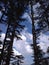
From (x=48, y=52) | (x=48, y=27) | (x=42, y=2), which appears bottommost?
(x=48, y=52)

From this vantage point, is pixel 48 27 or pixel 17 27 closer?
pixel 48 27

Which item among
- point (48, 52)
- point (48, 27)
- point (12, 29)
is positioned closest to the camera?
A: point (48, 27)

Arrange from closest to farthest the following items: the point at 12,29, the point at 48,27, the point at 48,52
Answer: the point at 48,27 → the point at 48,52 → the point at 12,29

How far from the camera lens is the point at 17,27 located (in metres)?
19.9

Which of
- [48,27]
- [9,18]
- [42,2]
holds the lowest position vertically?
[48,27]

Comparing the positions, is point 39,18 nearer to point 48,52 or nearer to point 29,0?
point 29,0

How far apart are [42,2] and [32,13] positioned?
57.5 inches

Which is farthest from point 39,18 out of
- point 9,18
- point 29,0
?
point 9,18

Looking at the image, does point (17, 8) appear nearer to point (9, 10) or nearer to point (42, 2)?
point (9, 10)

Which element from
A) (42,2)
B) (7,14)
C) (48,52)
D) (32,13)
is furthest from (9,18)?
(48,52)

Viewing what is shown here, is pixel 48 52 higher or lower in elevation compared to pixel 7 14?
lower

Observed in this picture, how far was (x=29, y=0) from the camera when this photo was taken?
1839 cm

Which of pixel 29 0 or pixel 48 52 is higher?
pixel 29 0

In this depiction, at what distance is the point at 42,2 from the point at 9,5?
355cm
